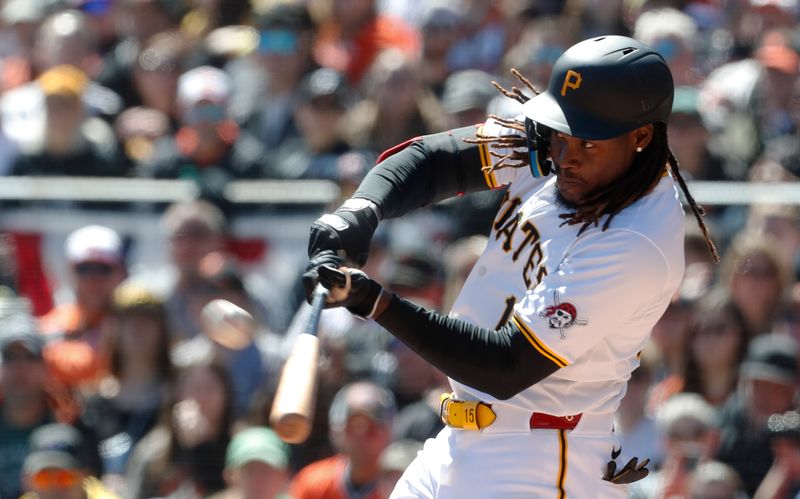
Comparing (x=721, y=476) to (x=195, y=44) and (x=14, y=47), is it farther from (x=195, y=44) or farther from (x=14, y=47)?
(x=14, y=47)

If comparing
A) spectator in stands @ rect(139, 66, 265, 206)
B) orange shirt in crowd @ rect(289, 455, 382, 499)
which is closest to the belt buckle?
orange shirt in crowd @ rect(289, 455, 382, 499)

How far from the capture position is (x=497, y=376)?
9.56 ft

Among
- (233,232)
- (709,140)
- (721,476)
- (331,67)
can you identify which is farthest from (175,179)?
(721,476)

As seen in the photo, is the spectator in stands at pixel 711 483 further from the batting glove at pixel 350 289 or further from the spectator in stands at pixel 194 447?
the batting glove at pixel 350 289

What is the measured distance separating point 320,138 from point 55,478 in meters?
1.96

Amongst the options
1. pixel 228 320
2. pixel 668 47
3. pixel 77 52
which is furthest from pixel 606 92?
pixel 77 52

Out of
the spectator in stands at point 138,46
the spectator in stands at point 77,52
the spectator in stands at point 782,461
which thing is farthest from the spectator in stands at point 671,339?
the spectator in stands at point 77,52

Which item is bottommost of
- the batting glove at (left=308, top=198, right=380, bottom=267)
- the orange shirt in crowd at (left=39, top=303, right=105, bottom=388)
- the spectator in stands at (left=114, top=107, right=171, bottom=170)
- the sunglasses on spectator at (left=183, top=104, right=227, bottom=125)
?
the orange shirt in crowd at (left=39, top=303, right=105, bottom=388)

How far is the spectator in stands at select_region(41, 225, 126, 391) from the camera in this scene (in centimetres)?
574

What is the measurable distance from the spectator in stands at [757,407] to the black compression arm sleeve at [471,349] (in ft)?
7.50

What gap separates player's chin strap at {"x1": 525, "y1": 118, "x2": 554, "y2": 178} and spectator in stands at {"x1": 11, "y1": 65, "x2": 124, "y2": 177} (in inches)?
141

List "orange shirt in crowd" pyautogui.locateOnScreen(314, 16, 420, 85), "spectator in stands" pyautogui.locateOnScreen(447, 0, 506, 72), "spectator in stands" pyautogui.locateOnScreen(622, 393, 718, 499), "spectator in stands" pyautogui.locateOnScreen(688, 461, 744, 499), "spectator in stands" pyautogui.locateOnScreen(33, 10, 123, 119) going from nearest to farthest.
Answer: "spectator in stands" pyautogui.locateOnScreen(688, 461, 744, 499) → "spectator in stands" pyautogui.locateOnScreen(622, 393, 718, 499) → "spectator in stands" pyautogui.locateOnScreen(447, 0, 506, 72) → "orange shirt in crowd" pyautogui.locateOnScreen(314, 16, 420, 85) → "spectator in stands" pyautogui.locateOnScreen(33, 10, 123, 119)

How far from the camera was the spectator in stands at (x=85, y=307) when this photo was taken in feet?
18.8

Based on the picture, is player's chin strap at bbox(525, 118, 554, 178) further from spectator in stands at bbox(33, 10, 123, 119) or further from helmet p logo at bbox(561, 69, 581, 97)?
spectator in stands at bbox(33, 10, 123, 119)
